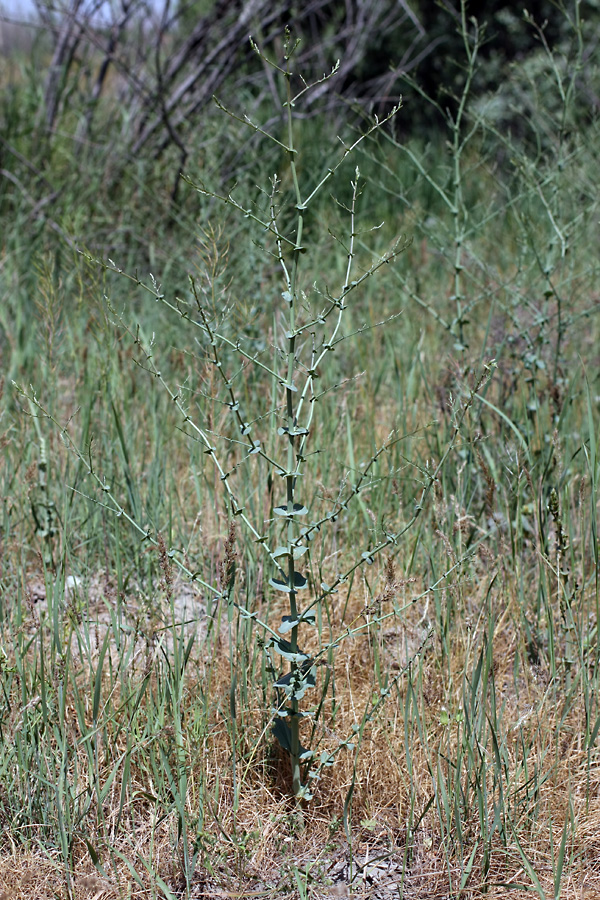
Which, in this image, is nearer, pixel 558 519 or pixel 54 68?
pixel 558 519

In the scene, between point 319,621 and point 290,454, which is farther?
point 319,621

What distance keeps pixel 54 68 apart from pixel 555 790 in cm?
404

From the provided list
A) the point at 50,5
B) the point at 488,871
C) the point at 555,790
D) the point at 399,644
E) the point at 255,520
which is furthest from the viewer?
the point at 50,5

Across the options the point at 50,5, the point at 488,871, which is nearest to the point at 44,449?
the point at 488,871

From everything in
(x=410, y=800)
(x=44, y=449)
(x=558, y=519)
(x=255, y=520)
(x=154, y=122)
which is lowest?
(x=410, y=800)

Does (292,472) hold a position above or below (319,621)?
above

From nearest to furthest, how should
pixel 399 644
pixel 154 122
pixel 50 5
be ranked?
pixel 399 644 < pixel 50 5 < pixel 154 122

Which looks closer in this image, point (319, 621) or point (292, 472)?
point (292, 472)

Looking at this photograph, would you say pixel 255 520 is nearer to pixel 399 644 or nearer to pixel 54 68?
pixel 399 644

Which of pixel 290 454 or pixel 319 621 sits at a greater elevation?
pixel 290 454

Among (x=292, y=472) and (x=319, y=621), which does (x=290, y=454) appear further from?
(x=319, y=621)

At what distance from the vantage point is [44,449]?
2049 millimetres

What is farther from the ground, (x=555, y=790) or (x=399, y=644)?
(x=399, y=644)

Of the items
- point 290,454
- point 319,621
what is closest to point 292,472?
point 290,454
